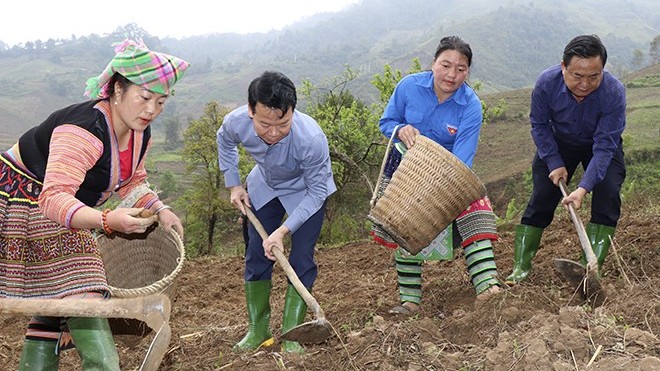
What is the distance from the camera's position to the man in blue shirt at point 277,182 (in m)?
3.02

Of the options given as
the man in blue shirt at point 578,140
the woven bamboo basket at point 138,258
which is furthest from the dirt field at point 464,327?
the woven bamboo basket at point 138,258

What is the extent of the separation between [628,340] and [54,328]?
7.27 ft

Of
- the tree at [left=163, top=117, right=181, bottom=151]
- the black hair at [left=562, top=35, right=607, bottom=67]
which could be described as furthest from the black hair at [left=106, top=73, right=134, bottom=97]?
the tree at [left=163, top=117, right=181, bottom=151]

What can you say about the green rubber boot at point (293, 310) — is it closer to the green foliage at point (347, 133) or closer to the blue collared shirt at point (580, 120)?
the blue collared shirt at point (580, 120)

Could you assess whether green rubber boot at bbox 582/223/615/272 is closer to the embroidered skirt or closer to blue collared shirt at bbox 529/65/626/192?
blue collared shirt at bbox 529/65/626/192

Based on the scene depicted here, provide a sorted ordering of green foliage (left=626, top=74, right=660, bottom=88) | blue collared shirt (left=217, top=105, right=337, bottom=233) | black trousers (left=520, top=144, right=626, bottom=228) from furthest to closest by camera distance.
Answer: green foliage (left=626, top=74, right=660, bottom=88)
black trousers (left=520, top=144, right=626, bottom=228)
blue collared shirt (left=217, top=105, right=337, bottom=233)

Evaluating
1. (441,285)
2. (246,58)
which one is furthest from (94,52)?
(441,285)

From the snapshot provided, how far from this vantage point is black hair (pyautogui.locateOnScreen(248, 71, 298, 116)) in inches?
116

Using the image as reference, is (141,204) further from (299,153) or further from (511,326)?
(511,326)

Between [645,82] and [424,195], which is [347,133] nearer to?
[424,195]

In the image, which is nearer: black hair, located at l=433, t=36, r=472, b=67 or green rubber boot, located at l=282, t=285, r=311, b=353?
green rubber boot, located at l=282, t=285, r=311, b=353

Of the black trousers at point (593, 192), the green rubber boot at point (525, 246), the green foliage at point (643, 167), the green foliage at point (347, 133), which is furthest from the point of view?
the green foliage at point (643, 167)

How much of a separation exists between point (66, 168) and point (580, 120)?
9.47ft

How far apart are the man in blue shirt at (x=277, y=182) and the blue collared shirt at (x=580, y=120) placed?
142 cm
